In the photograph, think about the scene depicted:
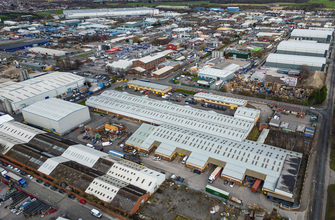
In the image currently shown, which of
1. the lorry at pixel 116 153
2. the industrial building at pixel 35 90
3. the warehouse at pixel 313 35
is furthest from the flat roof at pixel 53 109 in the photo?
the warehouse at pixel 313 35

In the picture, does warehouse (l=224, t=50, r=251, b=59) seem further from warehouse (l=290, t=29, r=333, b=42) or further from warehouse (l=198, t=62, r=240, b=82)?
warehouse (l=290, t=29, r=333, b=42)

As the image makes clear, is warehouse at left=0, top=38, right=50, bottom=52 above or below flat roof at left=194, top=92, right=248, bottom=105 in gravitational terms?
above

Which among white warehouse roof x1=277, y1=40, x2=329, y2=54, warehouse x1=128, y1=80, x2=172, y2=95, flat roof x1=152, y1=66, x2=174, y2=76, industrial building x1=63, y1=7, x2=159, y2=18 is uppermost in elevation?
industrial building x1=63, y1=7, x2=159, y2=18

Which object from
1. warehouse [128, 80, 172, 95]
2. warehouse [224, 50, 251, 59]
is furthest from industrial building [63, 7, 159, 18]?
warehouse [128, 80, 172, 95]

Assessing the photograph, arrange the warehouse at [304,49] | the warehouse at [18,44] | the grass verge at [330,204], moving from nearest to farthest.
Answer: the grass verge at [330,204], the warehouse at [304,49], the warehouse at [18,44]

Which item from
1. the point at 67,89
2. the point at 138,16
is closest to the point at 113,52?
the point at 67,89

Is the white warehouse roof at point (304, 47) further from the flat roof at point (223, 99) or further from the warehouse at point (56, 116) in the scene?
the warehouse at point (56, 116)

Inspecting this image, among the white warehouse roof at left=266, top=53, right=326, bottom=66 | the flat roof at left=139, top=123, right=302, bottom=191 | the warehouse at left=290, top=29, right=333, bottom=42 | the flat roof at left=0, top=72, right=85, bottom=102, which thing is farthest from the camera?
the warehouse at left=290, top=29, right=333, bottom=42

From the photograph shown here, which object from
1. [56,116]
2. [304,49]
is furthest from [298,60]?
[56,116]
